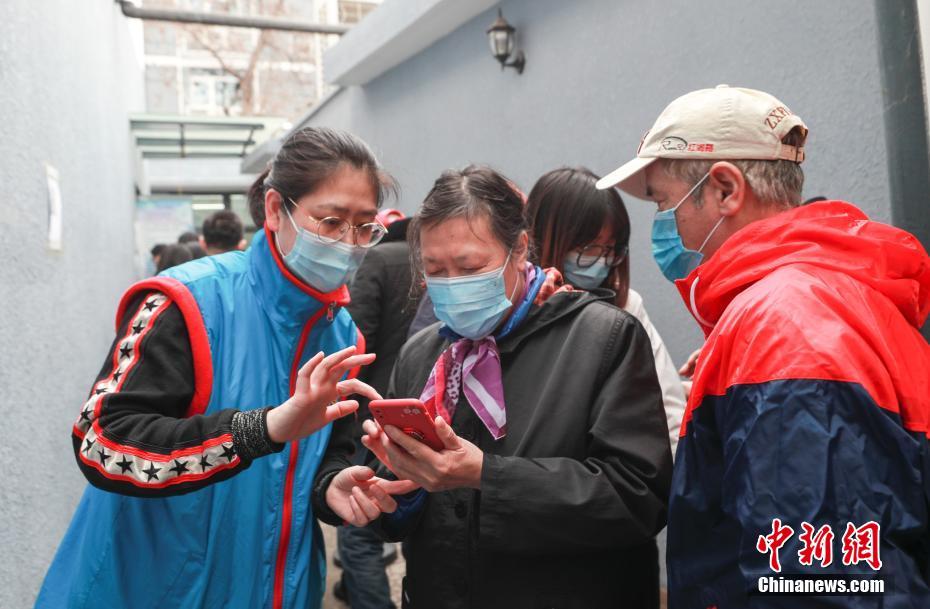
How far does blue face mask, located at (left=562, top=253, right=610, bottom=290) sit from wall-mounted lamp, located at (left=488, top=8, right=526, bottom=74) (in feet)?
11.2

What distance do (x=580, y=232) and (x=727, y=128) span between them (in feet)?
3.55

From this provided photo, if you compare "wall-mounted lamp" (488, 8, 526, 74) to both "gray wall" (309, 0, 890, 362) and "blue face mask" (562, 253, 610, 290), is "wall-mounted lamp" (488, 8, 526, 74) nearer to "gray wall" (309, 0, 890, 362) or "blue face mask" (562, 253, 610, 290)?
"gray wall" (309, 0, 890, 362)

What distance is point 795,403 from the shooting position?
3.96 feet

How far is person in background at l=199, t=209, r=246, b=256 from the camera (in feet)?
17.8

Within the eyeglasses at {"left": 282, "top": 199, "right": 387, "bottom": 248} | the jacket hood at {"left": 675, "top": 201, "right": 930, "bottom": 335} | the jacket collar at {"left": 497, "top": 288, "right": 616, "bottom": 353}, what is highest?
the eyeglasses at {"left": 282, "top": 199, "right": 387, "bottom": 248}

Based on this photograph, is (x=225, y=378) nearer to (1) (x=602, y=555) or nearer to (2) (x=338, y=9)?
(1) (x=602, y=555)

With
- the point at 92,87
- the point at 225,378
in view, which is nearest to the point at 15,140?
the point at 225,378

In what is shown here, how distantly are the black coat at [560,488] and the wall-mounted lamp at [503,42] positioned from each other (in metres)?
4.17

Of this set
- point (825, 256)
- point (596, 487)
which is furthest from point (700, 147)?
point (596, 487)

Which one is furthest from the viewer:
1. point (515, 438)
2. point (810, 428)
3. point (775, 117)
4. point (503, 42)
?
point (503, 42)

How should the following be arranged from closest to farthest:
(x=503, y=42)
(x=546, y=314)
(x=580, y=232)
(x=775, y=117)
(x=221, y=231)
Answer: (x=775, y=117), (x=546, y=314), (x=580, y=232), (x=221, y=231), (x=503, y=42)

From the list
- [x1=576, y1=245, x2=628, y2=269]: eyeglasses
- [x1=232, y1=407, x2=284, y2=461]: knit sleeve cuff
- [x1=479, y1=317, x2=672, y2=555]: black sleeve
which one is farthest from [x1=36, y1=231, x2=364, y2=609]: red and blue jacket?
[x1=576, y1=245, x2=628, y2=269]: eyeglasses

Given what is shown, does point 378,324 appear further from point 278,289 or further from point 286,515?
point 286,515

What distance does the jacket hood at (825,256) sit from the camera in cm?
139
